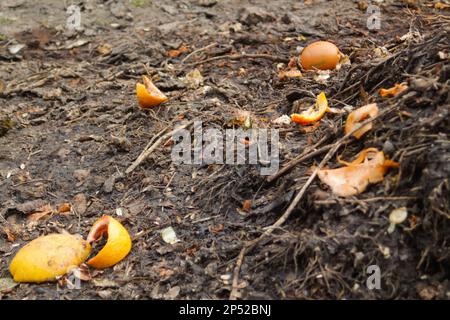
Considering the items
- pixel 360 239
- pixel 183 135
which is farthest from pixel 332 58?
pixel 360 239

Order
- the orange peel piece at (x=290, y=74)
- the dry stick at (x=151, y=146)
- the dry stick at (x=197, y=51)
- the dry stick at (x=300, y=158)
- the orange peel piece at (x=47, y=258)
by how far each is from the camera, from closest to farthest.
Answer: the orange peel piece at (x=47, y=258)
the dry stick at (x=300, y=158)
the dry stick at (x=151, y=146)
the orange peel piece at (x=290, y=74)
the dry stick at (x=197, y=51)

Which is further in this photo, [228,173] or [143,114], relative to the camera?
[143,114]

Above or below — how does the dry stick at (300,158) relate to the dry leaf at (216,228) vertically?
above

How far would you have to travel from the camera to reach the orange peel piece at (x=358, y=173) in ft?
10.3

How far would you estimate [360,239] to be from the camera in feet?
9.66

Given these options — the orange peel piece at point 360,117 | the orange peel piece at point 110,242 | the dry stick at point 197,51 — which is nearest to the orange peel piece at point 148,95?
the dry stick at point 197,51

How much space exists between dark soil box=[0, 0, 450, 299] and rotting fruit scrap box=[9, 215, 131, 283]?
0.25 ft

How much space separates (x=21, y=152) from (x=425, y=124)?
2918 mm

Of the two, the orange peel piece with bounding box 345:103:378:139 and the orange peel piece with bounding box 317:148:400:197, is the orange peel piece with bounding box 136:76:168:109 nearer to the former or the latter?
the orange peel piece with bounding box 345:103:378:139

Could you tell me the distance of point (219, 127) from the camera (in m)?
4.28

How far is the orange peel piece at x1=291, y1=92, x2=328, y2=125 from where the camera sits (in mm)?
4035

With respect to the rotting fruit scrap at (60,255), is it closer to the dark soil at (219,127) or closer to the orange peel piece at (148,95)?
the dark soil at (219,127)
